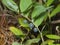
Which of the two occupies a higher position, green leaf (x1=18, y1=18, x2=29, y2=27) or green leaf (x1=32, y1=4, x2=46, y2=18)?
green leaf (x1=32, y1=4, x2=46, y2=18)

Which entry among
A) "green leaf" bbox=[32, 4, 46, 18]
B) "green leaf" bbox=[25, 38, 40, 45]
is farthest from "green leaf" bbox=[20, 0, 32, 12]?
"green leaf" bbox=[25, 38, 40, 45]

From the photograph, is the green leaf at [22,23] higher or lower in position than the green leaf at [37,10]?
lower

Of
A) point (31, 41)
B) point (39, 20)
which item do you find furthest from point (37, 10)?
point (31, 41)

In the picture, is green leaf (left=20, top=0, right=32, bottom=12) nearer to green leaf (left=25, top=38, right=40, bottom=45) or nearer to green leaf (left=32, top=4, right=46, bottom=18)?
green leaf (left=32, top=4, right=46, bottom=18)

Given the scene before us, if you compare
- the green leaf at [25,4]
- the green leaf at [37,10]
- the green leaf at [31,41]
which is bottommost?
the green leaf at [31,41]

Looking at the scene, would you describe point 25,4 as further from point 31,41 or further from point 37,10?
point 31,41

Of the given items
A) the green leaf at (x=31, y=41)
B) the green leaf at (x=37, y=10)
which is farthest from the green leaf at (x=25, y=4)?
the green leaf at (x=31, y=41)

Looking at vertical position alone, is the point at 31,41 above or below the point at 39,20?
below

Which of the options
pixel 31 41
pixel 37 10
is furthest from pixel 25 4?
pixel 31 41

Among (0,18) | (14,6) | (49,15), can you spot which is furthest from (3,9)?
(49,15)

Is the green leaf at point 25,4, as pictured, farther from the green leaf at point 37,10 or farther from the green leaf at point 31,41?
the green leaf at point 31,41

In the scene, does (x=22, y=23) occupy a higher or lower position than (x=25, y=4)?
lower
